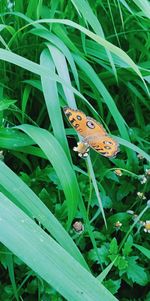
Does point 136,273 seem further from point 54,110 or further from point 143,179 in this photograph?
point 54,110

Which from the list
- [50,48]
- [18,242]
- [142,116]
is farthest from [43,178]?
[18,242]

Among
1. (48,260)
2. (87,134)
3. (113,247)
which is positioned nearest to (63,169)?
(87,134)

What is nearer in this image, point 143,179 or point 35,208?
point 35,208

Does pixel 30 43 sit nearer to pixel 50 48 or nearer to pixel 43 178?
pixel 50 48

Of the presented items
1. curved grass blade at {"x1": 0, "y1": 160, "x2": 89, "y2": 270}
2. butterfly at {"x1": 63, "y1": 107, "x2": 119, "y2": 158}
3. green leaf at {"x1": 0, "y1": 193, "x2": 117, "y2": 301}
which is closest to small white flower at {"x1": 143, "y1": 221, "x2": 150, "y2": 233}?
butterfly at {"x1": 63, "y1": 107, "x2": 119, "y2": 158}

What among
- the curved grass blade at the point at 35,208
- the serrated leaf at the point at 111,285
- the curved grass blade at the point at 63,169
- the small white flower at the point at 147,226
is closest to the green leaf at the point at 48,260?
the curved grass blade at the point at 35,208

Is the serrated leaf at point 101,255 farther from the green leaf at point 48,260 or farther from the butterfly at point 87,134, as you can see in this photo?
the green leaf at point 48,260

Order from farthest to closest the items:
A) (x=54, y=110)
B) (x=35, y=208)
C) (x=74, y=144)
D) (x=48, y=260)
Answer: (x=74, y=144) < (x=54, y=110) < (x=35, y=208) < (x=48, y=260)
